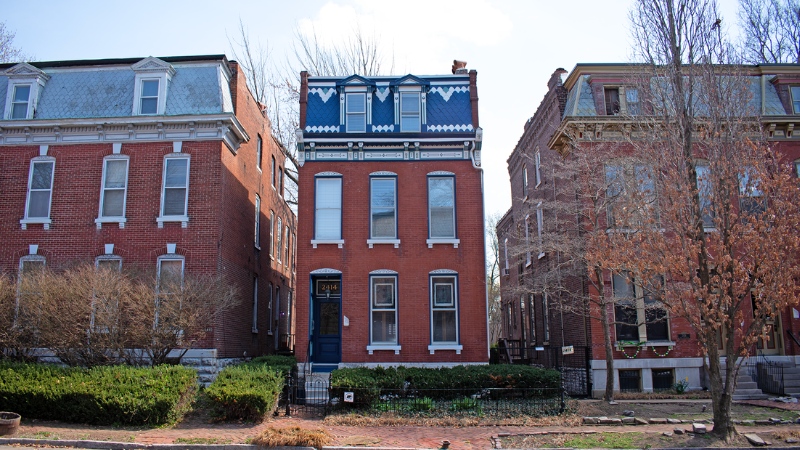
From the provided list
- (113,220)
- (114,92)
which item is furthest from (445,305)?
(114,92)

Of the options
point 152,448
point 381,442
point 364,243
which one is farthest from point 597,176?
point 152,448

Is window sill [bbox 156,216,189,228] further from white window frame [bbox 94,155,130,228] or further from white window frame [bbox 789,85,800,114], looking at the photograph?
white window frame [bbox 789,85,800,114]

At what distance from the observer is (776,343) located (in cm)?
2067

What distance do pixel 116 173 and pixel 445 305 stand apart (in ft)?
38.8

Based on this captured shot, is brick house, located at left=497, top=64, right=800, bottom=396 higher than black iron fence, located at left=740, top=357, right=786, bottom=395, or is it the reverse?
brick house, located at left=497, top=64, right=800, bottom=396

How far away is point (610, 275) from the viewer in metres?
19.7

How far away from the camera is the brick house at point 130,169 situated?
64.5ft

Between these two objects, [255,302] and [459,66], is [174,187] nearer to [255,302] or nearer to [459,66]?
[255,302]

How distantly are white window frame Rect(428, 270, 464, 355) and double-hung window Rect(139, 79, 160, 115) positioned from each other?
11020 mm

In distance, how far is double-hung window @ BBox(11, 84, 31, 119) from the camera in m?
21.1

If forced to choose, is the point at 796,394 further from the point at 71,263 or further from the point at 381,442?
the point at 71,263

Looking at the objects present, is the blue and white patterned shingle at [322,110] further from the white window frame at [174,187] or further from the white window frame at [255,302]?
the white window frame at [255,302]

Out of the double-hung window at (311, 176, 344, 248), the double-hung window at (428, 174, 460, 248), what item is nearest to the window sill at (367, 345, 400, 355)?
the double-hung window at (311, 176, 344, 248)

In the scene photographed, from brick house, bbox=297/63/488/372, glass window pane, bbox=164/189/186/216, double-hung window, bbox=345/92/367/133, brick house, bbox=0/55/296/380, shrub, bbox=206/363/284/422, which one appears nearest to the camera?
shrub, bbox=206/363/284/422
